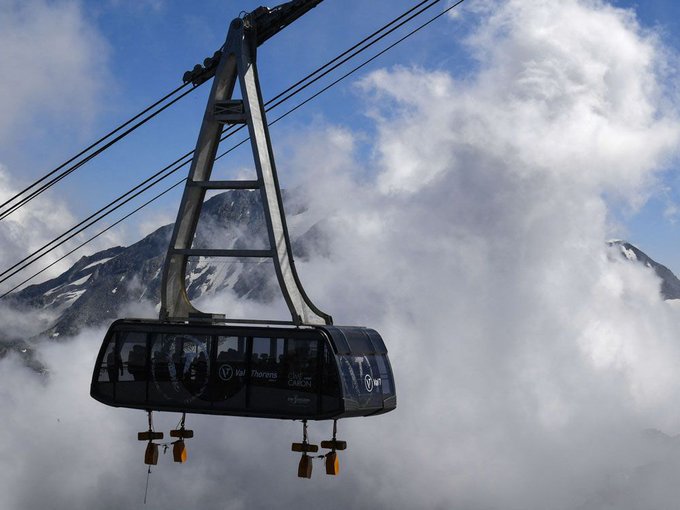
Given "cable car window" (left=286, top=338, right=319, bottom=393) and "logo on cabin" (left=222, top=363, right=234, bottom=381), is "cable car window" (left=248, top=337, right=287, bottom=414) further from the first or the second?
"logo on cabin" (left=222, top=363, right=234, bottom=381)

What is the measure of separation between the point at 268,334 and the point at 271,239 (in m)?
3.77

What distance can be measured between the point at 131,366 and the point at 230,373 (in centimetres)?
441

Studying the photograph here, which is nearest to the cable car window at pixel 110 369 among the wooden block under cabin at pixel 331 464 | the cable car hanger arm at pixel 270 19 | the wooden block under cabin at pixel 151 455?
the wooden block under cabin at pixel 151 455

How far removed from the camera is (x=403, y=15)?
41625mm

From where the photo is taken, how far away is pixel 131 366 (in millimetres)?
39156

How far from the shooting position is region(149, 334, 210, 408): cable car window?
37.7 metres

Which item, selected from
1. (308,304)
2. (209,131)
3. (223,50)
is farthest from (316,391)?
(223,50)

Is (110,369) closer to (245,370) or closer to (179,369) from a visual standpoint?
(179,369)

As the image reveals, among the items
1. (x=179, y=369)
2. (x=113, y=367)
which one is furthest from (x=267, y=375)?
(x=113, y=367)

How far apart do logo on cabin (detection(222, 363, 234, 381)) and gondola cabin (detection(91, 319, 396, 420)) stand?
0.04 metres

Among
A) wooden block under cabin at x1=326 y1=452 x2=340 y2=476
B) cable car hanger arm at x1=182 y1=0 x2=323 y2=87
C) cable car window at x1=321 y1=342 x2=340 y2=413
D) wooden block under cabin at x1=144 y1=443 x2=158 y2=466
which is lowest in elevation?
wooden block under cabin at x1=326 y1=452 x2=340 y2=476

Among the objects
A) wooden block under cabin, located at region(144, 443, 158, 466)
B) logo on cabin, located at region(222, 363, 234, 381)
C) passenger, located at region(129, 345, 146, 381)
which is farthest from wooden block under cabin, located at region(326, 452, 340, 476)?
passenger, located at region(129, 345, 146, 381)

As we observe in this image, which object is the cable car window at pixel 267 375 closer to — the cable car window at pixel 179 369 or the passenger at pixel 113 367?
the cable car window at pixel 179 369

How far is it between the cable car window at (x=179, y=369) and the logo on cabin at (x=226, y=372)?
0.50 m
